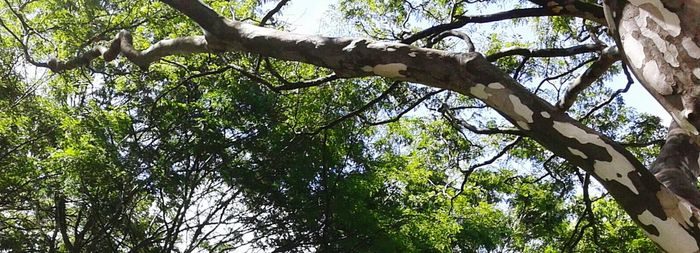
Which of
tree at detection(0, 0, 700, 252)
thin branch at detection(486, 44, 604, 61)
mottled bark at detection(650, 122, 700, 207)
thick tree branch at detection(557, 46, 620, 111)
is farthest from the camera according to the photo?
tree at detection(0, 0, 700, 252)

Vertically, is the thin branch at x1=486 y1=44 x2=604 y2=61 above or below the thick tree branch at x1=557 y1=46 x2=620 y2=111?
above

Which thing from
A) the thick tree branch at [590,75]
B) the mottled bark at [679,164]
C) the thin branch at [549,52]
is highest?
the thin branch at [549,52]

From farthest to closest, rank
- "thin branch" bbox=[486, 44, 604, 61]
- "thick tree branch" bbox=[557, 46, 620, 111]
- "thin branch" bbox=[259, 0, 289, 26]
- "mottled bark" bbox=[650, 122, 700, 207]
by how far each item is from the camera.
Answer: "thin branch" bbox=[259, 0, 289, 26] < "thin branch" bbox=[486, 44, 604, 61] < "thick tree branch" bbox=[557, 46, 620, 111] < "mottled bark" bbox=[650, 122, 700, 207]

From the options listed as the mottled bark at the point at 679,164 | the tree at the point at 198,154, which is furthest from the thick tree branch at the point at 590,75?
the tree at the point at 198,154

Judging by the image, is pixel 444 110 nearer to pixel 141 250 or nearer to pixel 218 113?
pixel 218 113

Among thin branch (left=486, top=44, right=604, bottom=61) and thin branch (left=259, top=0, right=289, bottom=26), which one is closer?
thin branch (left=486, top=44, right=604, bottom=61)

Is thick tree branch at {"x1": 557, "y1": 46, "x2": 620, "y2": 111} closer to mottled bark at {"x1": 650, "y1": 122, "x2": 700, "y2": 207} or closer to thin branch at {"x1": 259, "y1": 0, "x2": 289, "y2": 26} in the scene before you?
mottled bark at {"x1": 650, "y1": 122, "x2": 700, "y2": 207}

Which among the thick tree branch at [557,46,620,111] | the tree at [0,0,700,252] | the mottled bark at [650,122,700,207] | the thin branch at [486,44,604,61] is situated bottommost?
the mottled bark at [650,122,700,207]

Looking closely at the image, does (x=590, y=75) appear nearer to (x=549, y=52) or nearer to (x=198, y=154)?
(x=549, y=52)

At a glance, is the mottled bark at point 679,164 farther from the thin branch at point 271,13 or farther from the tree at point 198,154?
the thin branch at point 271,13

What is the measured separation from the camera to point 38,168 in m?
7.65

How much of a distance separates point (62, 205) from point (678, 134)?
7781mm

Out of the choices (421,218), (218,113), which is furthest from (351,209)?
(218,113)

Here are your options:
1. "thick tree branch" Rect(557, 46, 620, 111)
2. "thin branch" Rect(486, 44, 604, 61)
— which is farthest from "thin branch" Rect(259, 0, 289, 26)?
"thick tree branch" Rect(557, 46, 620, 111)
